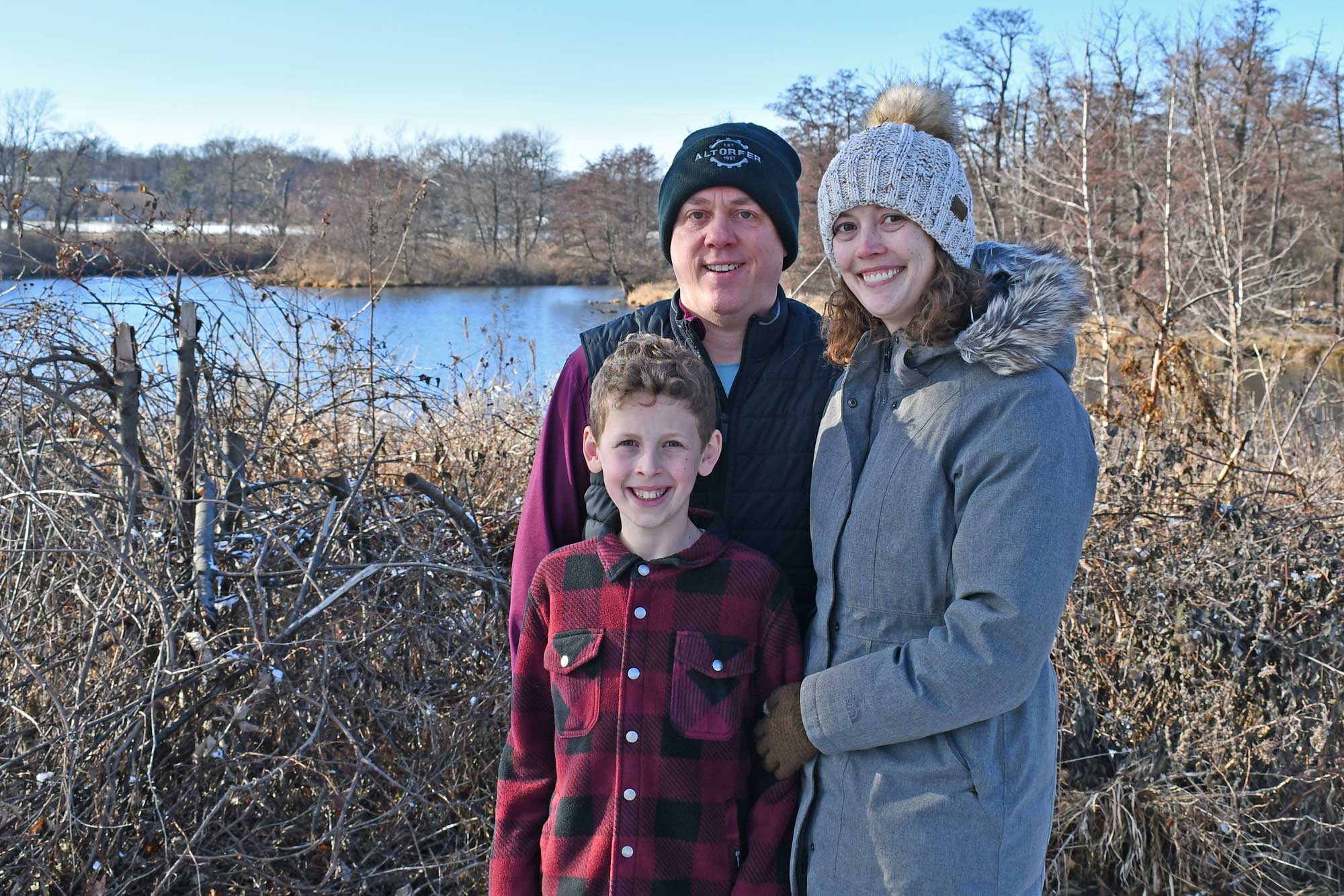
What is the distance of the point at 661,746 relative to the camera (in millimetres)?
1896

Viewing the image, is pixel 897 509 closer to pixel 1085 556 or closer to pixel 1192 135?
pixel 1085 556

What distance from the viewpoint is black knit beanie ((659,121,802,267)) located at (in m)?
2.26

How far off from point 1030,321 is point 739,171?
0.85m

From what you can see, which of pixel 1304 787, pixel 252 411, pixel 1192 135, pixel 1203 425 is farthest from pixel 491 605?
pixel 1192 135

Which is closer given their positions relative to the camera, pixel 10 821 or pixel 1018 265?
pixel 1018 265

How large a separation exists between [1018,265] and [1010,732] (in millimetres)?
833

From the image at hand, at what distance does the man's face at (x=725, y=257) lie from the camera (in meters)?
2.26

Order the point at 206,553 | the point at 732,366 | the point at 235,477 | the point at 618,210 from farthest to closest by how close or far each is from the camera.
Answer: the point at 618,210 → the point at 235,477 → the point at 206,553 → the point at 732,366

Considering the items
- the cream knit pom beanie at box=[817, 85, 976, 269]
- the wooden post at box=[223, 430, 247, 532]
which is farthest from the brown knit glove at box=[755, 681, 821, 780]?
the wooden post at box=[223, 430, 247, 532]

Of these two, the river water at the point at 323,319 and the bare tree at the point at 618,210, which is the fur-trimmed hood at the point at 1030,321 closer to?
the river water at the point at 323,319

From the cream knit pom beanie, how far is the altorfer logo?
36 centimetres

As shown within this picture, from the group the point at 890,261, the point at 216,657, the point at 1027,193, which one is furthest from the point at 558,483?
the point at 1027,193

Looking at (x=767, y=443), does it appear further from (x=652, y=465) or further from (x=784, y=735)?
(x=784, y=735)

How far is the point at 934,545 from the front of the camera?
1693 millimetres
